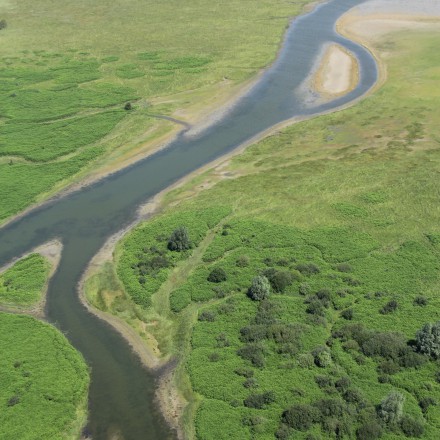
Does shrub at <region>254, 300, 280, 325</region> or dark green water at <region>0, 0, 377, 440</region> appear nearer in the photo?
dark green water at <region>0, 0, 377, 440</region>

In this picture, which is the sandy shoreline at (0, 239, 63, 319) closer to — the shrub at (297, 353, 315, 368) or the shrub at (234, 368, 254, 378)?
the shrub at (234, 368, 254, 378)

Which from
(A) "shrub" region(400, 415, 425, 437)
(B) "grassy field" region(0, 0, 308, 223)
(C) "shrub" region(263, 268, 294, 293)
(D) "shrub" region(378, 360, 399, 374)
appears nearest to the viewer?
(A) "shrub" region(400, 415, 425, 437)

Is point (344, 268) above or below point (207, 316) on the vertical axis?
above

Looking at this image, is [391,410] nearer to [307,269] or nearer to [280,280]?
[280,280]

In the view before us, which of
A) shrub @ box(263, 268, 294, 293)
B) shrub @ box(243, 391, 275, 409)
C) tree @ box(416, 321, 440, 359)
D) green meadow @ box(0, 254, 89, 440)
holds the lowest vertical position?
Answer: green meadow @ box(0, 254, 89, 440)

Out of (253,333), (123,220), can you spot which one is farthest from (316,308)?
(123,220)

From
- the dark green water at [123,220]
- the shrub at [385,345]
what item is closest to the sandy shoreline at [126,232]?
the dark green water at [123,220]

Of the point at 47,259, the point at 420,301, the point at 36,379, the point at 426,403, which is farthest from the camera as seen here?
the point at 47,259

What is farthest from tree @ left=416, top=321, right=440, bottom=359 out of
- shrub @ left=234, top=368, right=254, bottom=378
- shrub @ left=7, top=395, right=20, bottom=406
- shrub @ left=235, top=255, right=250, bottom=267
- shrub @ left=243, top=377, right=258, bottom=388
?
shrub @ left=7, top=395, right=20, bottom=406
